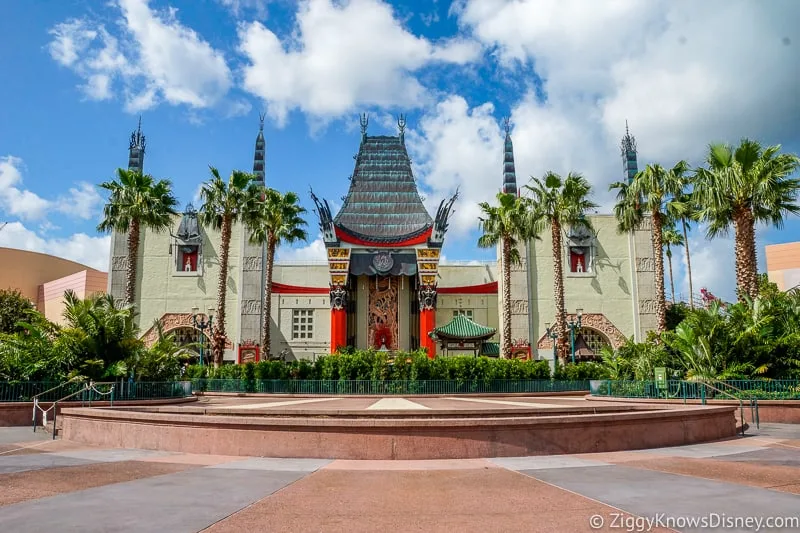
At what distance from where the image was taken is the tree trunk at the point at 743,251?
24.9m

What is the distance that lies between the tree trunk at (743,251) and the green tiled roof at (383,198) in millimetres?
27508

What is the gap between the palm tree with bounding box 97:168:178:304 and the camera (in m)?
35.2

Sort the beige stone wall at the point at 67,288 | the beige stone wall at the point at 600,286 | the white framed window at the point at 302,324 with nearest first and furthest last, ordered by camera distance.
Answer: the beige stone wall at the point at 600,286
the white framed window at the point at 302,324
the beige stone wall at the point at 67,288

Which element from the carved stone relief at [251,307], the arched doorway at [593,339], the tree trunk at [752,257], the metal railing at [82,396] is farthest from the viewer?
the carved stone relief at [251,307]

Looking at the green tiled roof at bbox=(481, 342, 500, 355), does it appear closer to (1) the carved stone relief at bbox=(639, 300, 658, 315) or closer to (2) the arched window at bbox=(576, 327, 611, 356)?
(2) the arched window at bbox=(576, 327, 611, 356)

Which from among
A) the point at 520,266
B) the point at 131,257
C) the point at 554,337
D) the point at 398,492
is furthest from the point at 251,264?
the point at 398,492

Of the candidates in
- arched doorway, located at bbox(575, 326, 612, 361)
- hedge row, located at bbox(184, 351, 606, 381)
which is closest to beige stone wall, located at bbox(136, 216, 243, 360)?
hedge row, located at bbox(184, 351, 606, 381)

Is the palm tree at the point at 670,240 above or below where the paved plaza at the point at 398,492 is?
above

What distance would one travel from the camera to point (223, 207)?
37031 millimetres

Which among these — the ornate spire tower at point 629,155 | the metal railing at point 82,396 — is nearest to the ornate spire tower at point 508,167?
the ornate spire tower at point 629,155

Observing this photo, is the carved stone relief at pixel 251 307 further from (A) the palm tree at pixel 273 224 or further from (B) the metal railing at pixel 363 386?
(B) the metal railing at pixel 363 386

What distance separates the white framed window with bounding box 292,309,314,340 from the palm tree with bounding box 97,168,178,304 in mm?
17630

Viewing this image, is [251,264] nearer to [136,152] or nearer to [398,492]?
[136,152]

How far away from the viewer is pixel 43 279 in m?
64.0
